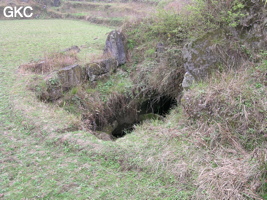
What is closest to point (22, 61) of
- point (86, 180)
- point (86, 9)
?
point (86, 180)

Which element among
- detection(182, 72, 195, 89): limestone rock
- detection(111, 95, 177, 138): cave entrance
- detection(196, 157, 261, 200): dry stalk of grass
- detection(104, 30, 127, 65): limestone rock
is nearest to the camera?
detection(196, 157, 261, 200): dry stalk of grass

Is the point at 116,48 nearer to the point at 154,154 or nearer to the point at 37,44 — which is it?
the point at 37,44

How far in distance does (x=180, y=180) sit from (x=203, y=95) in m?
1.77

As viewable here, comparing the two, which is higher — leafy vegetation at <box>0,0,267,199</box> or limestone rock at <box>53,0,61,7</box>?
limestone rock at <box>53,0,61,7</box>

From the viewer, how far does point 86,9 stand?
23.4 m

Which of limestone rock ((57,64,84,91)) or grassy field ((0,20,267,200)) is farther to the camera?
limestone rock ((57,64,84,91))

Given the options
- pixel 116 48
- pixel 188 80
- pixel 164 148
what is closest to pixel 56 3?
pixel 116 48

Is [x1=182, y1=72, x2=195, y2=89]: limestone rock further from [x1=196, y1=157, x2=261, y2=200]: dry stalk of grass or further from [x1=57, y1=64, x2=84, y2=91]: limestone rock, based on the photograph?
[x1=57, y1=64, x2=84, y2=91]: limestone rock

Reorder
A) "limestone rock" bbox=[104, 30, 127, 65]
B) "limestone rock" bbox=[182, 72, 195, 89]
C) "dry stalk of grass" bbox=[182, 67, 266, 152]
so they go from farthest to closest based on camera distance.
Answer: "limestone rock" bbox=[104, 30, 127, 65]
"limestone rock" bbox=[182, 72, 195, 89]
"dry stalk of grass" bbox=[182, 67, 266, 152]

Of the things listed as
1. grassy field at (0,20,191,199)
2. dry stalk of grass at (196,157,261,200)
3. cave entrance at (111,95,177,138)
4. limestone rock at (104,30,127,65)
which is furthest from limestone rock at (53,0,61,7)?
dry stalk of grass at (196,157,261,200)

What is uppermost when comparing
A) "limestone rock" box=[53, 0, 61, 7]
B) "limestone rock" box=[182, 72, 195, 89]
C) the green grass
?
"limestone rock" box=[53, 0, 61, 7]

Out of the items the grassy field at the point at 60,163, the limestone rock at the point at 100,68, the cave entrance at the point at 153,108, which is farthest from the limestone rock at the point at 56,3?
the grassy field at the point at 60,163

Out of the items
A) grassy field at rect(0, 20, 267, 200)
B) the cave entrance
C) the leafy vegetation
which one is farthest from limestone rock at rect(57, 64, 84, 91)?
the cave entrance

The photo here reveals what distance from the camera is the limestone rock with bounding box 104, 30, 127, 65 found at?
8164mm
